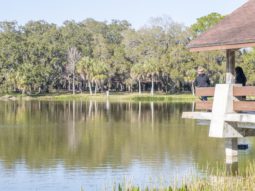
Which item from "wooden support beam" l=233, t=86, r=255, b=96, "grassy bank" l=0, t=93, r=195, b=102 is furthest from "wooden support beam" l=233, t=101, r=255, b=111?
"grassy bank" l=0, t=93, r=195, b=102

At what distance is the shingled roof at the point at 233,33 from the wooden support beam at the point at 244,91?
1.10 metres

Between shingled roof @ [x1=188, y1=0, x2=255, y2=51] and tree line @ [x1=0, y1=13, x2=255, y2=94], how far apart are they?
80.5 meters

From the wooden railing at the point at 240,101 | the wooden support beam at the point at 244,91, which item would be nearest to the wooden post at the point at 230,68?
the wooden railing at the point at 240,101

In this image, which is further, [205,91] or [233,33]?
[205,91]

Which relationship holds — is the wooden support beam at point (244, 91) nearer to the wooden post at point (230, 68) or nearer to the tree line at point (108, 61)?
the wooden post at point (230, 68)

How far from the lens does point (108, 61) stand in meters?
112

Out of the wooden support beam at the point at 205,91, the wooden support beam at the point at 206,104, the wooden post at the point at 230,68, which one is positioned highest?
the wooden post at the point at 230,68

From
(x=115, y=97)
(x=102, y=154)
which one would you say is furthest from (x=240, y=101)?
(x=115, y=97)

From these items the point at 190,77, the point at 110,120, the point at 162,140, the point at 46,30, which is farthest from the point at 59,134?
the point at 46,30

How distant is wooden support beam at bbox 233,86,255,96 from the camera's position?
16.5 m

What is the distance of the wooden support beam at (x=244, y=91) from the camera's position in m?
16.5

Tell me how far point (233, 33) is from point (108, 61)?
95.6m

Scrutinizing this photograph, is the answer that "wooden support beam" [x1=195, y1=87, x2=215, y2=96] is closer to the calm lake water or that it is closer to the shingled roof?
the shingled roof

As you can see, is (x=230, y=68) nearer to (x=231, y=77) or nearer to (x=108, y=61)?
(x=231, y=77)
